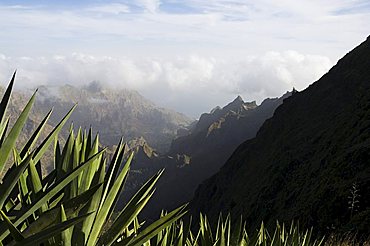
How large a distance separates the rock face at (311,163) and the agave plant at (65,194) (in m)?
8.26

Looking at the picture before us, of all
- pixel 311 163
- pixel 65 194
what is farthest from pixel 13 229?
pixel 311 163

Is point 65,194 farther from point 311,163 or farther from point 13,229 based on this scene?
point 311,163

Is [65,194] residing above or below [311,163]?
above

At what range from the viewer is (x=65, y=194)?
93.0 inches

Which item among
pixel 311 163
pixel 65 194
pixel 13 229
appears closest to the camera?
pixel 13 229

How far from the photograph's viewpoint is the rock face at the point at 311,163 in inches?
990

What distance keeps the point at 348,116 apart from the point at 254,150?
1148 inches

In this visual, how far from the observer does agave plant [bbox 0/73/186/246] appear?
6.39ft

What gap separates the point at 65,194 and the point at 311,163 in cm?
4183

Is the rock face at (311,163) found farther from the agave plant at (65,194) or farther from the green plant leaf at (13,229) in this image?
Answer: the green plant leaf at (13,229)

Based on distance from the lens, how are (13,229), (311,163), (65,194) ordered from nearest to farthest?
(13,229), (65,194), (311,163)

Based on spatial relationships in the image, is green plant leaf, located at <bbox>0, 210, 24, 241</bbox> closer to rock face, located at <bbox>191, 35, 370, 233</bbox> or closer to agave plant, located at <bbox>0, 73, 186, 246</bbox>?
agave plant, located at <bbox>0, 73, 186, 246</bbox>

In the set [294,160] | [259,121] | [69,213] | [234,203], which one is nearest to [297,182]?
[294,160]

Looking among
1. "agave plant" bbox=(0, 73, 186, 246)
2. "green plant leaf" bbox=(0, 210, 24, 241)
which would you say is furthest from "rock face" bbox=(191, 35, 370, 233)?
"green plant leaf" bbox=(0, 210, 24, 241)
